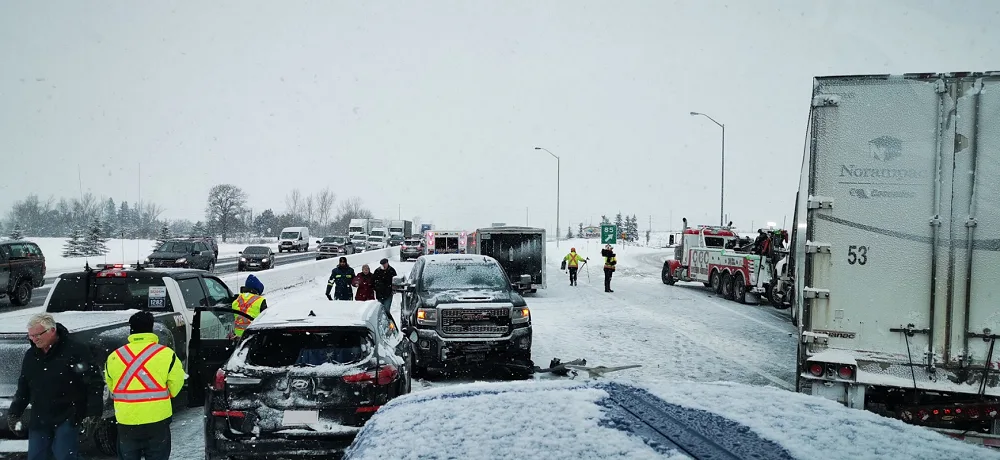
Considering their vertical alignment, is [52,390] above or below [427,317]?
above

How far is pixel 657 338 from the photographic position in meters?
13.7

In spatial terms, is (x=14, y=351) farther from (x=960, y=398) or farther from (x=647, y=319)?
(x=647, y=319)

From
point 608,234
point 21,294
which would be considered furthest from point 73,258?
point 608,234

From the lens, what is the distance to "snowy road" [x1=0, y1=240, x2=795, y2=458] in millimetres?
10016

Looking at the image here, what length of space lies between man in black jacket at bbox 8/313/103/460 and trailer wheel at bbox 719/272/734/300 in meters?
20.6

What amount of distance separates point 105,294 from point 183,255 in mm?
23579

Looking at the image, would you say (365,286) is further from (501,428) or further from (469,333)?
(501,428)

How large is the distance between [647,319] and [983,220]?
11.1 meters

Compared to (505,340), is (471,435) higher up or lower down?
higher up

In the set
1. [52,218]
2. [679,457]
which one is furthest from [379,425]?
[52,218]

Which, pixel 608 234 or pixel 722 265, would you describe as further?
pixel 608 234

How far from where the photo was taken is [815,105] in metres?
6.43

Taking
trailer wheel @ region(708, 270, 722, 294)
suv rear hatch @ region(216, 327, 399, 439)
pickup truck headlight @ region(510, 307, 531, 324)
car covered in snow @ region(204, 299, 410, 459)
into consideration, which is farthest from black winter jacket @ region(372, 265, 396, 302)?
trailer wheel @ region(708, 270, 722, 294)

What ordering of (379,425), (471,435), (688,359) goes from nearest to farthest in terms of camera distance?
(471,435) → (379,425) → (688,359)
